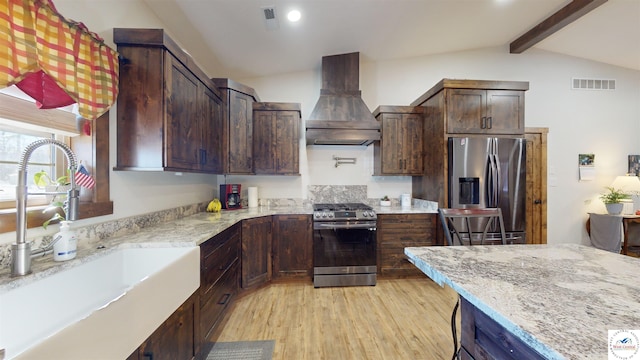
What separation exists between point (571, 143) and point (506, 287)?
499 centimetres

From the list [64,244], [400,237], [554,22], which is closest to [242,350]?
[64,244]

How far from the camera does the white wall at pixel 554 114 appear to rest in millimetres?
3746

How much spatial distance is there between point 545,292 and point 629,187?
522 centimetres

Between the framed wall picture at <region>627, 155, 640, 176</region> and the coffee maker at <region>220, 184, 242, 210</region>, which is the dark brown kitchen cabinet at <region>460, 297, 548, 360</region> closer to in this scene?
the coffee maker at <region>220, 184, 242, 210</region>

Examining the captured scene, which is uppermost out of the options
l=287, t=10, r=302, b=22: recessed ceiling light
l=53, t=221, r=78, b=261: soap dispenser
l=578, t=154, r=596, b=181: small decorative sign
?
l=287, t=10, r=302, b=22: recessed ceiling light

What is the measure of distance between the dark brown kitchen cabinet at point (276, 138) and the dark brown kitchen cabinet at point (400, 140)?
1262mm

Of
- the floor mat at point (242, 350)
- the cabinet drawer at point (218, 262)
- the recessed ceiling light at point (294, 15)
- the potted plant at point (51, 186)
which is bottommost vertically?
the floor mat at point (242, 350)

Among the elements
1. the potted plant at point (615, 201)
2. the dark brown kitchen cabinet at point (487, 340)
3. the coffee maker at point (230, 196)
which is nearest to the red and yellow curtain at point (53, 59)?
the coffee maker at point (230, 196)

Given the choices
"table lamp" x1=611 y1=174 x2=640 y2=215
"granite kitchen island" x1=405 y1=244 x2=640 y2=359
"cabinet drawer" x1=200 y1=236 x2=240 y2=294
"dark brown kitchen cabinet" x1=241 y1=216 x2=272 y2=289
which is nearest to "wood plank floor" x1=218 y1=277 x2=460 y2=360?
"dark brown kitchen cabinet" x1=241 y1=216 x2=272 y2=289

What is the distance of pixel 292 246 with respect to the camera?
2.94 meters

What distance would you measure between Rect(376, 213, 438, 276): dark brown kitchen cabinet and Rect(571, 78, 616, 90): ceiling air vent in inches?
149

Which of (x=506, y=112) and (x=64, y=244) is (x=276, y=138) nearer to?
(x=64, y=244)

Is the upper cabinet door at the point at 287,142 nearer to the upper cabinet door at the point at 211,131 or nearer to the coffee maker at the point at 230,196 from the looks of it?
the coffee maker at the point at 230,196

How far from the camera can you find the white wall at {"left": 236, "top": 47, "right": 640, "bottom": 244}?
3.75m
